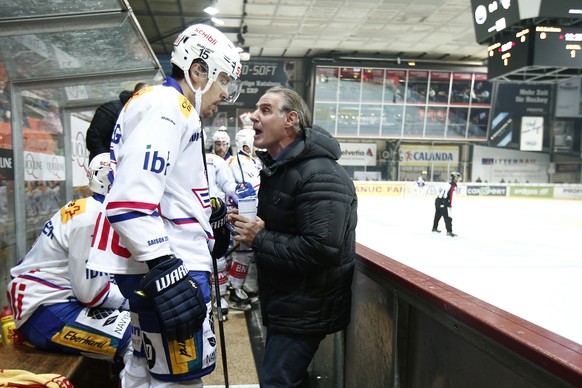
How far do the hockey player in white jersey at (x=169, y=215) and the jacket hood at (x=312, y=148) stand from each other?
30cm

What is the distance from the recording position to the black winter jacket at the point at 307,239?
1.44 metres

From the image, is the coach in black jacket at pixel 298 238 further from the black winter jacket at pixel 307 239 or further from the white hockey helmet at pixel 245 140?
the white hockey helmet at pixel 245 140

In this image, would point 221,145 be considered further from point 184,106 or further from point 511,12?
point 511,12

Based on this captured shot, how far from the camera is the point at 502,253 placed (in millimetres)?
6426

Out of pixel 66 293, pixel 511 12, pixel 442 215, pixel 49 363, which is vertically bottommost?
pixel 442 215

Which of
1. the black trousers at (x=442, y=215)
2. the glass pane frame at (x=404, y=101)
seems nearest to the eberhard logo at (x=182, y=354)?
the black trousers at (x=442, y=215)

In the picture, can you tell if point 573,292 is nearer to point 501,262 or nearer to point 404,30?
point 501,262

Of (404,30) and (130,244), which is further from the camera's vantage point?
(404,30)

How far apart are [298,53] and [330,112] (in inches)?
125

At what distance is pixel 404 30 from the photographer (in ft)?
58.4

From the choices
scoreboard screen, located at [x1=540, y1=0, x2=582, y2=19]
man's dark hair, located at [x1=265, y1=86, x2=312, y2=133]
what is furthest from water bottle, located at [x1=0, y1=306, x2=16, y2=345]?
scoreboard screen, located at [x1=540, y1=0, x2=582, y2=19]

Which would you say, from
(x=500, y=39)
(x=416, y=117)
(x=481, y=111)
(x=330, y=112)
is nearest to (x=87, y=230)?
(x=500, y=39)

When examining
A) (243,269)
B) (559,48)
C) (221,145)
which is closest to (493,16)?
(559,48)

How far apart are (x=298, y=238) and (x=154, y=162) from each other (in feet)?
1.75
